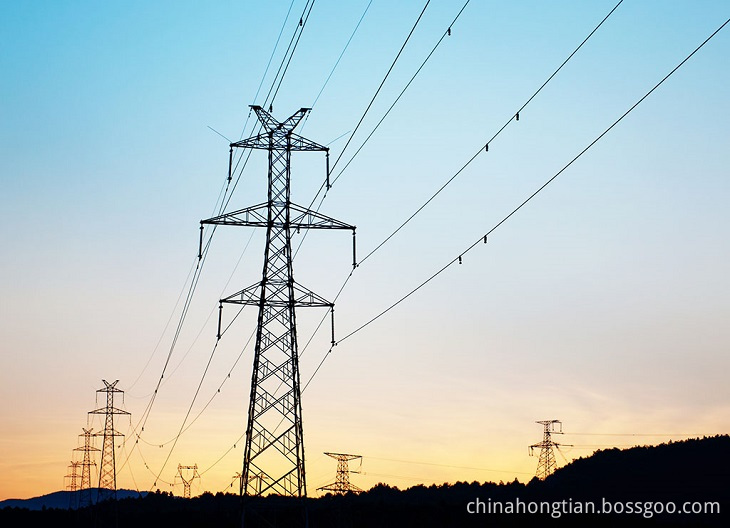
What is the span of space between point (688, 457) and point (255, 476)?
502ft

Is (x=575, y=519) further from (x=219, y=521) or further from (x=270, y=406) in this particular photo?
(x=270, y=406)

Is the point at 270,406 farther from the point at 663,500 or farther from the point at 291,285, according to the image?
the point at 663,500

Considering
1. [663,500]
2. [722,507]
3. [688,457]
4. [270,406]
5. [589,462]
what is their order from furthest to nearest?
[589,462], [688,457], [663,500], [722,507], [270,406]

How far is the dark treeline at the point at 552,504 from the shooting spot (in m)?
115

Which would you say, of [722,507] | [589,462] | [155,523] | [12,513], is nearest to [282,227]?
[155,523]

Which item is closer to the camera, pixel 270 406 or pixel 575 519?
pixel 270 406

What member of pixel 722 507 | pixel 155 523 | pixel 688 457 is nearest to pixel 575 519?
pixel 722 507

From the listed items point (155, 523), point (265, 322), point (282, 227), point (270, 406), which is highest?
point (282, 227)

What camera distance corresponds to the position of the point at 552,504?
145500 millimetres

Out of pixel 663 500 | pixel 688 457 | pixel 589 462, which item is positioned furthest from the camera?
pixel 589 462

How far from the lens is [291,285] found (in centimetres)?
3747

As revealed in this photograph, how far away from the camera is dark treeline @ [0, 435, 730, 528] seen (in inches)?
4537

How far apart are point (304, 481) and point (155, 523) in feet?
304

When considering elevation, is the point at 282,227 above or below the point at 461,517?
above
